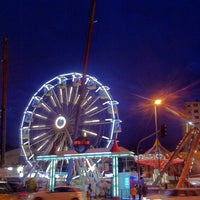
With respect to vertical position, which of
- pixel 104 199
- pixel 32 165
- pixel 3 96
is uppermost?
pixel 3 96

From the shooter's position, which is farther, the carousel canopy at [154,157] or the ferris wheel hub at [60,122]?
the carousel canopy at [154,157]

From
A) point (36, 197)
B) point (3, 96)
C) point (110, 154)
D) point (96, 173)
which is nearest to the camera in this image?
point (36, 197)

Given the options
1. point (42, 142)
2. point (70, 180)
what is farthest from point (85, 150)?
point (42, 142)

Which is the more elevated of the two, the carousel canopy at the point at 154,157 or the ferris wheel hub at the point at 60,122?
the ferris wheel hub at the point at 60,122

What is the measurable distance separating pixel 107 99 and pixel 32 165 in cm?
1256

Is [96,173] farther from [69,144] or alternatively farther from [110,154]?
[110,154]

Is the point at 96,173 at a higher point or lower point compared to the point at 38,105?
lower

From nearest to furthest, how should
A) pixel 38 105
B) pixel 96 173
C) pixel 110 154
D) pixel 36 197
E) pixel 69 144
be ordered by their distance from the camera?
pixel 36 197, pixel 110 154, pixel 96 173, pixel 69 144, pixel 38 105

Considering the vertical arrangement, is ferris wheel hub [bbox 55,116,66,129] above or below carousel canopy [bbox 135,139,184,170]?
→ above

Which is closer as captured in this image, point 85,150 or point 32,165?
point 85,150

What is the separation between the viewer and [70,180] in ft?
127

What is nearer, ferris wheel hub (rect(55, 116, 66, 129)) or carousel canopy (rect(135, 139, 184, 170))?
ferris wheel hub (rect(55, 116, 66, 129))

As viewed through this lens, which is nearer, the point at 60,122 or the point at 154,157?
the point at 60,122

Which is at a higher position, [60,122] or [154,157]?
[60,122]
